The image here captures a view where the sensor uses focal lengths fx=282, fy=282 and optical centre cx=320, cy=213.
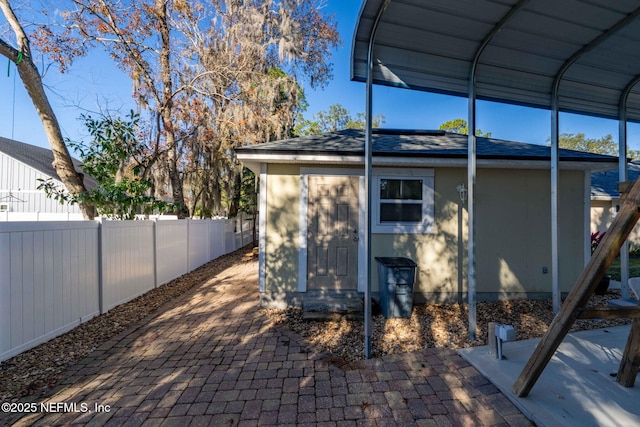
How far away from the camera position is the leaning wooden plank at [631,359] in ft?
7.45

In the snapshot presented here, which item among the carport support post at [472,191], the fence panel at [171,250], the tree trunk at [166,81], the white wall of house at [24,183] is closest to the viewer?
the carport support post at [472,191]

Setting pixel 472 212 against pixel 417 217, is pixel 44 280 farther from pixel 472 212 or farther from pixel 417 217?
pixel 417 217

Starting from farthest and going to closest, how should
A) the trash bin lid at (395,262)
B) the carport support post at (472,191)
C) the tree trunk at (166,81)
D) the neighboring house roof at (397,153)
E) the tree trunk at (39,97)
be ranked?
the tree trunk at (166,81) < the tree trunk at (39,97) < the neighboring house roof at (397,153) < the trash bin lid at (395,262) < the carport support post at (472,191)

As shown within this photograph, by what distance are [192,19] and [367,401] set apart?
1159 centimetres

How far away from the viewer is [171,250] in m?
6.68

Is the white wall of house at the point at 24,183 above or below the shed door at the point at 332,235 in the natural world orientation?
above

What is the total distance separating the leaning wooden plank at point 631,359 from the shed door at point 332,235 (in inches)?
124

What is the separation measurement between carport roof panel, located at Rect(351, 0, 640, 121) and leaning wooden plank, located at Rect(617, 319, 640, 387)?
301 centimetres

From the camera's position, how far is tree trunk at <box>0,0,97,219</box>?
16.2ft

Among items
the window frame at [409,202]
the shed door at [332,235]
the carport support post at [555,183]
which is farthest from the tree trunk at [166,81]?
the carport support post at [555,183]

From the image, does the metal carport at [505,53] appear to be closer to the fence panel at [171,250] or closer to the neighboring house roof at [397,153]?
the neighboring house roof at [397,153]

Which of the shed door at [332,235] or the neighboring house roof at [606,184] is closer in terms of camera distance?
the shed door at [332,235]

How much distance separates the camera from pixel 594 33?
3184 mm

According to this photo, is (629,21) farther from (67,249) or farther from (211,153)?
(211,153)
